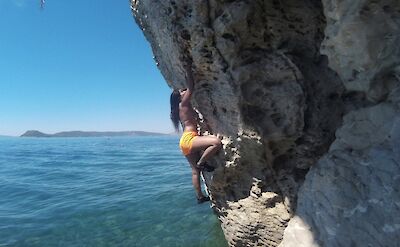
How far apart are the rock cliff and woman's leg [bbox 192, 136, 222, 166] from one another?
5.3 inches

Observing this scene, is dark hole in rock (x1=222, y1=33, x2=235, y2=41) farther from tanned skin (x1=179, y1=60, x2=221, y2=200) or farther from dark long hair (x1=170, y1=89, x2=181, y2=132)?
dark long hair (x1=170, y1=89, x2=181, y2=132)

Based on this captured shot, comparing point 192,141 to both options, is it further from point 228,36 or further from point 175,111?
point 228,36

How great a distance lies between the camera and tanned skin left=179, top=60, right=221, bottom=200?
5922mm

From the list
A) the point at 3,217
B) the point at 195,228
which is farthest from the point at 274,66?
the point at 3,217

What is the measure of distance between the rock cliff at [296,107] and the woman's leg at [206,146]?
0.14 meters

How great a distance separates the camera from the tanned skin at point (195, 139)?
5922mm

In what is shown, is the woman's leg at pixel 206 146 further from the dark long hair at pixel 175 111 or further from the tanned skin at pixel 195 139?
the dark long hair at pixel 175 111

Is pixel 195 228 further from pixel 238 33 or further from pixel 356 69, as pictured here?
pixel 356 69

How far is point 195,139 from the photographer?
243 inches

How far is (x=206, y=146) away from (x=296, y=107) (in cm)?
169

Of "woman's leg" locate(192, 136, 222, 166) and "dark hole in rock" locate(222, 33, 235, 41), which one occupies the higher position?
"dark hole in rock" locate(222, 33, 235, 41)

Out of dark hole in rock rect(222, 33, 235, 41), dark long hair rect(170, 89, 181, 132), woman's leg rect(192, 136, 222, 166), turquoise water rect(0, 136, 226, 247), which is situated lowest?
turquoise water rect(0, 136, 226, 247)

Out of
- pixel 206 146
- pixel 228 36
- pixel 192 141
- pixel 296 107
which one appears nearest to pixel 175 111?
pixel 192 141

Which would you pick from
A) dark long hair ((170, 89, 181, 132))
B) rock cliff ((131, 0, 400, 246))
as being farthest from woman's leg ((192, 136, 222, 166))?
dark long hair ((170, 89, 181, 132))
